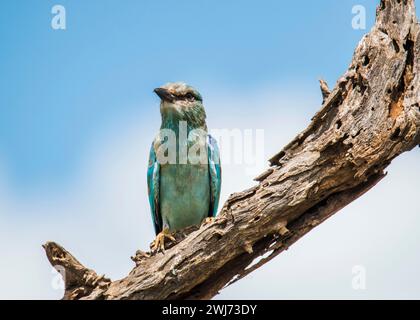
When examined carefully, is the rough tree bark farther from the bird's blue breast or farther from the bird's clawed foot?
the bird's blue breast

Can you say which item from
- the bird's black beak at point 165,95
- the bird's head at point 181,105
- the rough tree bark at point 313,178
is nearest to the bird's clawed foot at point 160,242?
the rough tree bark at point 313,178

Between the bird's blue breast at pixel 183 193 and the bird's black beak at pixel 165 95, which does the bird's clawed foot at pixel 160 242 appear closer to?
the bird's blue breast at pixel 183 193

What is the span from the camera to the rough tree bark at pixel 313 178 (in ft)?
22.7

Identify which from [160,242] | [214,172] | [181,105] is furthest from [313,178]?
[181,105]

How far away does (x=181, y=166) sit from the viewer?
31.2ft

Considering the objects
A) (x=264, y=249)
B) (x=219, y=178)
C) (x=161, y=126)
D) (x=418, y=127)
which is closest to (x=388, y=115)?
(x=418, y=127)

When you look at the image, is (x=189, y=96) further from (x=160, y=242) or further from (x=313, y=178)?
(x=313, y=178)

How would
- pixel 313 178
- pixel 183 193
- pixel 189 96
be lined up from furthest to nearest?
pixel 189 96 → pixel 183 193 → pixel 313 178

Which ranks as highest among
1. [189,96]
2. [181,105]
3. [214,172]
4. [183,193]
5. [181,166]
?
[189,96]

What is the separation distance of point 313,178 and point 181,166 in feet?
9.43

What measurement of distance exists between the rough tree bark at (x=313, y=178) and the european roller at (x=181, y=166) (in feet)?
6.90

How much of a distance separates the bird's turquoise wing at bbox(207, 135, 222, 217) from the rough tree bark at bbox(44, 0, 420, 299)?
7.52ft
